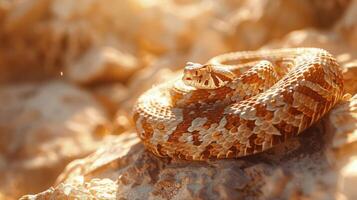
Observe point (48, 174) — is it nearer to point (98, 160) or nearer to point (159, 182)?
point (98, 160)

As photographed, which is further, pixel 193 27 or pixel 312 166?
pixel 193 27

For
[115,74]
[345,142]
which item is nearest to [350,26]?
[345,142]

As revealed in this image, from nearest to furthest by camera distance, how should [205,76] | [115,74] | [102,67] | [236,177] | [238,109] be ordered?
[236,177]
[238,109]
[205,76]
[102,67]
[115,74]

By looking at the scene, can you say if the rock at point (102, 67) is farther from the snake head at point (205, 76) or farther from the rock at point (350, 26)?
the snake head at point (205, 76)

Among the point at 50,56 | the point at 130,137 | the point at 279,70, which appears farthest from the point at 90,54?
the point at 279,70

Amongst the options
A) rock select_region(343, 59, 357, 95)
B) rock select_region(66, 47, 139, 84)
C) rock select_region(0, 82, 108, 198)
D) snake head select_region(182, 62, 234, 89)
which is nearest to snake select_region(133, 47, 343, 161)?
snake head select_region(182, 62, 234, 89)

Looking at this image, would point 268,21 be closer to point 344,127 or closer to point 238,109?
point 238,109
